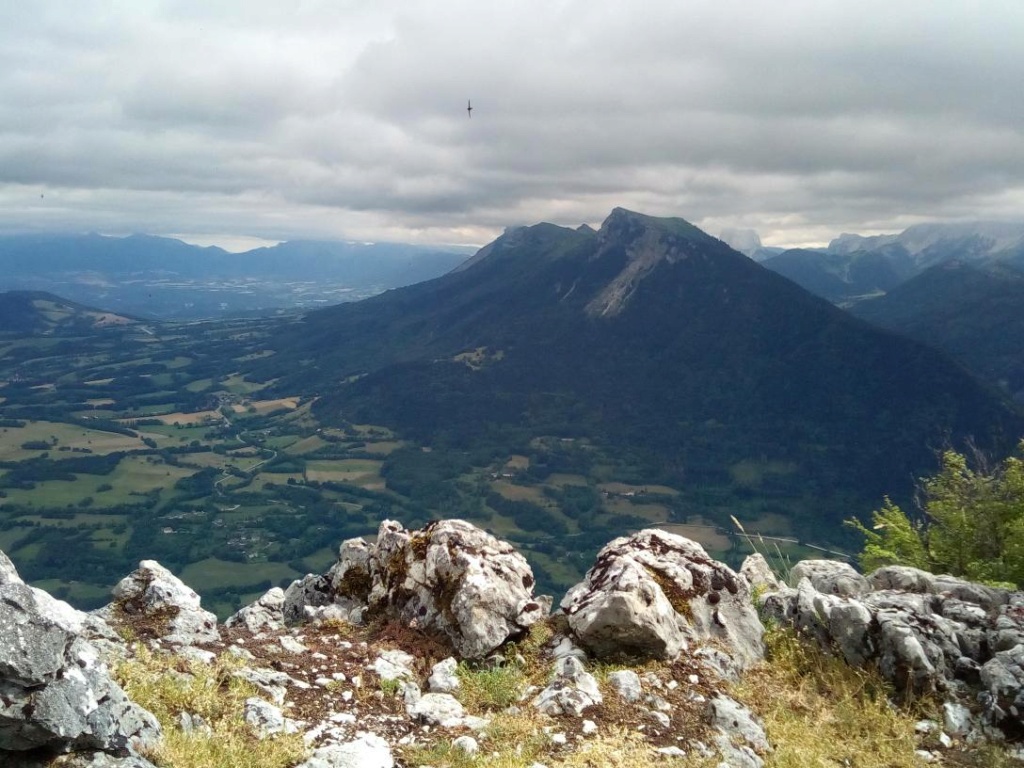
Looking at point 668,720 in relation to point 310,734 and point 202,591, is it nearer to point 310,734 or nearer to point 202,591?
A: point 310,734

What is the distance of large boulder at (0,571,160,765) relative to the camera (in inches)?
262

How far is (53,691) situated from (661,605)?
9.81 m

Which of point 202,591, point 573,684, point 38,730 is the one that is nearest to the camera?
point 38,730

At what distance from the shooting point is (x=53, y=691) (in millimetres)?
6902

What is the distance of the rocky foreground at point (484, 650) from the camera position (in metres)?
7.35

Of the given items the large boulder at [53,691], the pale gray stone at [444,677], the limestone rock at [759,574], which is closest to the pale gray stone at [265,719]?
the large boulder at [53,691]

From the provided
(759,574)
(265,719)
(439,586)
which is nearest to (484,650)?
(439,586)

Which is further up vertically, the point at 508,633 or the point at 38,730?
the point at 38,730

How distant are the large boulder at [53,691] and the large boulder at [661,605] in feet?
25.0

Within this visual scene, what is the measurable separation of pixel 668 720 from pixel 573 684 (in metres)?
1.64

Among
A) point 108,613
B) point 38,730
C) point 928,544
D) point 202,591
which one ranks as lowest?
point 202,591

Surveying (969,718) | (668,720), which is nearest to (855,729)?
(969,718)

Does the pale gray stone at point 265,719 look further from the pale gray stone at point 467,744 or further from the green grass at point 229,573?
the green grass at point 229,573

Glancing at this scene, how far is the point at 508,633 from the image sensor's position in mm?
12484
